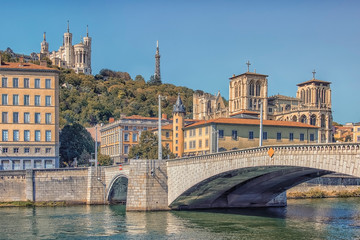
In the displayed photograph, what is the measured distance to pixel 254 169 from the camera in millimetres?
41625

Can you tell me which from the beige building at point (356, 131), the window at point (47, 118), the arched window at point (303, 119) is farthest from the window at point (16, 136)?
the beige building at point (356, 131)

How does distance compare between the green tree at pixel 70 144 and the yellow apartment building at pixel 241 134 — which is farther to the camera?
the green tree at pixel 70 144

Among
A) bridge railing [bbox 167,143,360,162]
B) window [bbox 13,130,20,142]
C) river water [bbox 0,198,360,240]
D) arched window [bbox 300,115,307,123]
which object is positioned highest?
arched window [bbox 300,115,307,123]

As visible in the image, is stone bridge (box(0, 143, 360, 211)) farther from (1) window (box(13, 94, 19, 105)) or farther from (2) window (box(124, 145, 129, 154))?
(2) window (box(124, 145, 129, 154))

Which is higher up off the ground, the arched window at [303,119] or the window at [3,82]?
the window at [3,82]

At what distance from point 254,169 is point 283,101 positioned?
9525cm

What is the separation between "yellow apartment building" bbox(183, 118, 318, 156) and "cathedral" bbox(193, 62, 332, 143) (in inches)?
1623

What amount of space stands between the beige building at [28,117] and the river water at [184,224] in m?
15.2

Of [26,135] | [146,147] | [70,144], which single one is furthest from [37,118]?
[146,147]

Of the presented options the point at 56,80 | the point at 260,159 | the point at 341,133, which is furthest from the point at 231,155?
the point at 341,133

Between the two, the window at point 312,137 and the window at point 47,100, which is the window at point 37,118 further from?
the window at point 312,137

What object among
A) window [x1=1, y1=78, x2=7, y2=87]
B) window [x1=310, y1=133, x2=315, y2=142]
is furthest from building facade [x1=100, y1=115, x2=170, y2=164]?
window [x1=310, y1=133, x2=315, y2=142]

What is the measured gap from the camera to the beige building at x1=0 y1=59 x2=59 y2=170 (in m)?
69.3

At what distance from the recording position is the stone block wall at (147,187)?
50812 millimetres
